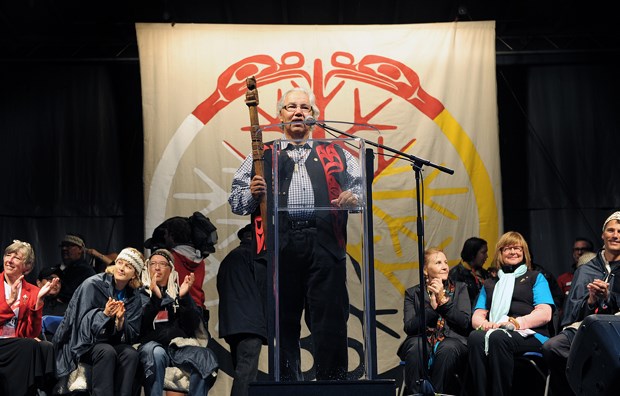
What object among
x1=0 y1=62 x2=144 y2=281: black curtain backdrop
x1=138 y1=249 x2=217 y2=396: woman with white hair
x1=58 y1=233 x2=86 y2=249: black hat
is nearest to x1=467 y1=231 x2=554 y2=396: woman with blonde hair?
x1=138 y1=249 x2=217 y2=396: woman with white hair

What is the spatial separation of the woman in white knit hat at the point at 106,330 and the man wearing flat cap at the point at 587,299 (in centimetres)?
233

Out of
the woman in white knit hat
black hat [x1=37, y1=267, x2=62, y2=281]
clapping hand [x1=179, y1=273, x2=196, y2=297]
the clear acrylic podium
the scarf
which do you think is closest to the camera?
the clear acrylic podium

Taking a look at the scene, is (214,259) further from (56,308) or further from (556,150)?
(556,150)

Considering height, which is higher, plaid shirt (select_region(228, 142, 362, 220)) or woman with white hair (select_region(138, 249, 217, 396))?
plaid shirt (select_region(228, 142, 362, 220))

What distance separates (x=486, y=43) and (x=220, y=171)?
2279 millimetres

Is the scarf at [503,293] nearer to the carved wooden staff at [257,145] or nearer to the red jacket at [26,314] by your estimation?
the carved wooden staff at [257,145]

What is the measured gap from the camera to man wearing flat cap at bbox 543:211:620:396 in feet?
16.9

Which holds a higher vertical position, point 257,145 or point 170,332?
point 257,145

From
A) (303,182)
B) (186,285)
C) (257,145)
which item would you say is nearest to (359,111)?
(186,285)

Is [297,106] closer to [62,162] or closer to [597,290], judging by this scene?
[597,290]

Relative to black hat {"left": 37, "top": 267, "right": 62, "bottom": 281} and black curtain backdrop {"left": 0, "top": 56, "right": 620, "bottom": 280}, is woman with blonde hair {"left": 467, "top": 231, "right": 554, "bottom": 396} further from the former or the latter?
black hat {"left": 37, "top": 267, "right": 62, "bottom": 281}

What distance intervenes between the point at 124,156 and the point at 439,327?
401 cm

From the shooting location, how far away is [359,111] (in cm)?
722

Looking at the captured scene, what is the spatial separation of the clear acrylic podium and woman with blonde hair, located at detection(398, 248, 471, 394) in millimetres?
1712
